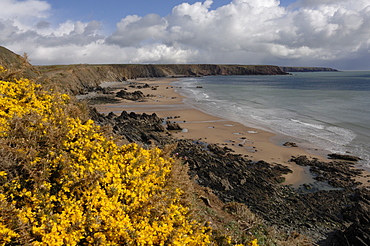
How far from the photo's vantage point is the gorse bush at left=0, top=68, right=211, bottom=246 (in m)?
4.18

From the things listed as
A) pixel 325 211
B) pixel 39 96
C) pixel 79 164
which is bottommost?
pixel 325 211

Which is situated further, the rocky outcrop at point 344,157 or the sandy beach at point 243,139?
the rocky outcrop at point 344,157

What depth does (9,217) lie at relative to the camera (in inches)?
159

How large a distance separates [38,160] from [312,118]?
36.9 metres

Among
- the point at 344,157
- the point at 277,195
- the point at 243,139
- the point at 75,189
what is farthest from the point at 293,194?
the point at 75,189

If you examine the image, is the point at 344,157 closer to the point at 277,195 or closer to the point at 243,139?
the point at 243,139

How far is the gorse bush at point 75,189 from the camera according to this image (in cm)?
418

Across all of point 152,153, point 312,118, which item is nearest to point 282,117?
point 312,118

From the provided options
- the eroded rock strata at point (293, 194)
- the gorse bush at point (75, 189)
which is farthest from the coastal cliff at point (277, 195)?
the gorse bush at point (75, 189)

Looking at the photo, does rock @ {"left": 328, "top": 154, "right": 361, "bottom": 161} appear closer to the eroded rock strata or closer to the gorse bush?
the eroded rock strata

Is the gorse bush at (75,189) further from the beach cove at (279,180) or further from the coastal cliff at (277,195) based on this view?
the coastal cliff at (277,195)

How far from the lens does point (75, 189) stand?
4902mm

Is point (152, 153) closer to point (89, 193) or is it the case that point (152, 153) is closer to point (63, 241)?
point (89, 193)

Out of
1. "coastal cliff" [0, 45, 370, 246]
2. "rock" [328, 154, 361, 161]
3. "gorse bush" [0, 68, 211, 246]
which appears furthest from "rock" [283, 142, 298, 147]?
"gorse bush" [0, 68, 211, 246]
